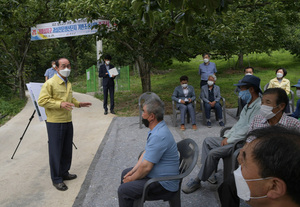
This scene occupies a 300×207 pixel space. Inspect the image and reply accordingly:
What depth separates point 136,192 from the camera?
8.86ft

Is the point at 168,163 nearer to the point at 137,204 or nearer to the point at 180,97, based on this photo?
the point at 137,204

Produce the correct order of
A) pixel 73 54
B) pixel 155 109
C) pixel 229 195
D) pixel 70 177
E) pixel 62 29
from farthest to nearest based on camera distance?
pixel 73 54 → pixel 62 29 → pixel 70 177 → pixel 155 109 → pixel 229 195

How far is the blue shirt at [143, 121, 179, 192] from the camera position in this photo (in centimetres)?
271

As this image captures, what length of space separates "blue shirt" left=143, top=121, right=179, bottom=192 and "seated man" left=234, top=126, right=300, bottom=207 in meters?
1.46

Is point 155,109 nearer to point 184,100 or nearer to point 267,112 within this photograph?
point 267,112

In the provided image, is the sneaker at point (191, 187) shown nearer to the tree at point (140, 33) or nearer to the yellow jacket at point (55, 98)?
the yellow jacket at point (55, 98)

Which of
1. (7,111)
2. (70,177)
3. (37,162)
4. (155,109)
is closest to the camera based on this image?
(155,109)

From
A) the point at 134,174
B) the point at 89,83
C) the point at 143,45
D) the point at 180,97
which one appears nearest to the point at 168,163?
the point at 134,174

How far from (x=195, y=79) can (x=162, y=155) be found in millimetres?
15054

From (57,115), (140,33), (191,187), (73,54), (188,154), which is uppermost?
(140,33)

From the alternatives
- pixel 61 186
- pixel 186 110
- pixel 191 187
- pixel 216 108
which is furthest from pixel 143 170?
pixel 216 108

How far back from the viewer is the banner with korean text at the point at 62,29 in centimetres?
976

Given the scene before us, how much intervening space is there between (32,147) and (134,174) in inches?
172

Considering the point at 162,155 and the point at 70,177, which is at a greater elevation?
the point at 162,155
